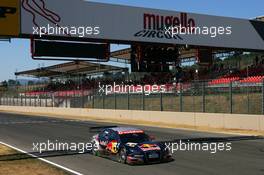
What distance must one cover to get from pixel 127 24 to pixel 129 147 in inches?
403

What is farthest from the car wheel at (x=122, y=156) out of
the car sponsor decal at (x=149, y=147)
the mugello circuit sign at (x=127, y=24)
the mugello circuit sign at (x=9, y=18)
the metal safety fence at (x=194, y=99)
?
the metal safety fence at (x=194, y=99)

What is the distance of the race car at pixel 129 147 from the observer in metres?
14.4

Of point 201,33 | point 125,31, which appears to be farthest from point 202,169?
point 201,33

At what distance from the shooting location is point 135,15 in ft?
79.0

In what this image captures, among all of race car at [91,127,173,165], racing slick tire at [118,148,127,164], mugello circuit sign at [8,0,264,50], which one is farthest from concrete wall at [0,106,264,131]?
racing slick tire at [118,148,127,164]

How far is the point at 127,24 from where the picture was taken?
2388 cm

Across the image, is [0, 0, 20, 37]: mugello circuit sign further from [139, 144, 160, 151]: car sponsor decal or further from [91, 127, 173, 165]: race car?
[139, 144, 160, 151]: car sponsor decal

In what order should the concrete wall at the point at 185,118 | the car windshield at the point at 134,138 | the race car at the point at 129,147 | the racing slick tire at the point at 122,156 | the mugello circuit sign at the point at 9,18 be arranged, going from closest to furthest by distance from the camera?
the race car at the point at 129,147 < the racing slick tire at the point at 122,156 < the mugello circuit sign at the point at 9,18 < the car windshield at the point at 134,138 < the concrete wall at the point at 185,118

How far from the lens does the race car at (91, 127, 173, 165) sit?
14.4 m

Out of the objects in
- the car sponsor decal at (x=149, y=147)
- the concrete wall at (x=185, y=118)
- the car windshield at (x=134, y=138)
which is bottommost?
the concrete wall at (x=185, y=118)

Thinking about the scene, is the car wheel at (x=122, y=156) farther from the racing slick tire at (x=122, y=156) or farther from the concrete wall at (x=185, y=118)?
the concrete wall at (x=185, y=118)

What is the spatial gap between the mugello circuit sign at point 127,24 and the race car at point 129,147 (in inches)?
236

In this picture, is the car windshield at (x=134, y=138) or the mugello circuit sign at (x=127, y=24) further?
the mugello circuit sign at (x=127, y=24)

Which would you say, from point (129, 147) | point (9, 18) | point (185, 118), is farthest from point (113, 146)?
point (185, 118)
